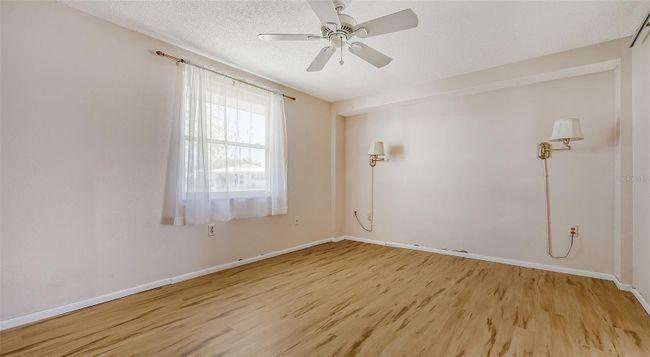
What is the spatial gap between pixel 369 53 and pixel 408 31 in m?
0.57

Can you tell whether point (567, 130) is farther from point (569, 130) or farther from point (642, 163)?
point (642, 163)

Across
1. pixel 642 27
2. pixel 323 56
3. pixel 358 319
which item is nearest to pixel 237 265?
pixel 358 319

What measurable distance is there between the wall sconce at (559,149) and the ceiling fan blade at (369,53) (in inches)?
81.3

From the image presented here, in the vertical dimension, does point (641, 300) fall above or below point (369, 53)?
below

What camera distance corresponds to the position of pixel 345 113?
505 cm

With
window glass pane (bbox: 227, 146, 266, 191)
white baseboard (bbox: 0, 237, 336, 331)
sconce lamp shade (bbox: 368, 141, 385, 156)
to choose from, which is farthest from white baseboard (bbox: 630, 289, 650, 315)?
window glass pane (bbox: 227, 146, 266, 191)

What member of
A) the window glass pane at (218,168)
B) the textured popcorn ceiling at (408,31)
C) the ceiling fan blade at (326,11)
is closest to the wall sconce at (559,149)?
the textured popcorn ceiling at (408,31)

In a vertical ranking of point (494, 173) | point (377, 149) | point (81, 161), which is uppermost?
point (377, 149)

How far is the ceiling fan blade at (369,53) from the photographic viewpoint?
91.9 inches

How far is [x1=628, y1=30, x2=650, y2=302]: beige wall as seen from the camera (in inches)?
93.8

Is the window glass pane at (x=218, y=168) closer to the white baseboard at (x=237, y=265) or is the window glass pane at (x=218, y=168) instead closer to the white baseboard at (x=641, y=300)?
the white baseboard at (x=237, y=265)

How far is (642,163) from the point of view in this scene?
8.24 feet

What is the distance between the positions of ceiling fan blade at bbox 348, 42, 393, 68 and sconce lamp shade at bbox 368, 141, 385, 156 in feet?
6.97

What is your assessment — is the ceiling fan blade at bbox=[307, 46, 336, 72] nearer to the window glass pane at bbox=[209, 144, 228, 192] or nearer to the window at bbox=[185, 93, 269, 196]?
the window at bbox=[185, 93, 269, 196]
